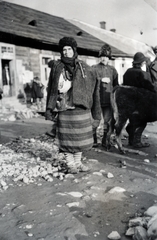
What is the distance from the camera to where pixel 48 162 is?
4.28m

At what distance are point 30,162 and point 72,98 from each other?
149 cm

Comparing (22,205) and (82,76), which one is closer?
(22,205)

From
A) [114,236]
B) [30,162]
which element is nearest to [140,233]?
[114,236]

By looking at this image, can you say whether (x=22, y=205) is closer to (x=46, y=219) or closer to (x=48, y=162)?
(x=46, y=219)

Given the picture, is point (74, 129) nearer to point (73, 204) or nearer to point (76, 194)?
point (76, 194)

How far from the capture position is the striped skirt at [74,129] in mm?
3512

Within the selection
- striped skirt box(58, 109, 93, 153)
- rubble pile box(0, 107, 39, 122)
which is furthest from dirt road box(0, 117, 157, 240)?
rubble pile box(0, 107, 39, 122)

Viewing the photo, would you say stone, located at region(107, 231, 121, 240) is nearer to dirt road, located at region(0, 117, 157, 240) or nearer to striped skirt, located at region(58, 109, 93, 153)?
dirt road, located at region(0, 117, 157, 240)

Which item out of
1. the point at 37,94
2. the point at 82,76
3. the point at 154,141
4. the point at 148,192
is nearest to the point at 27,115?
the point at 37,94

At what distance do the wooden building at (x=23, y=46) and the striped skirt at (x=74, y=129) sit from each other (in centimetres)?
922

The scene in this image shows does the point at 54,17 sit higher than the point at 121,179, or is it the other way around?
the point at 54,17

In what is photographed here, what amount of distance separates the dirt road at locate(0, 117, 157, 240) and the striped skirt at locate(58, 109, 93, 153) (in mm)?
413

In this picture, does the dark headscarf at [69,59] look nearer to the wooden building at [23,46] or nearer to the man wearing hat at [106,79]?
the man wearing hat at [106,79]

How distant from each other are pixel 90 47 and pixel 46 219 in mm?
14860
